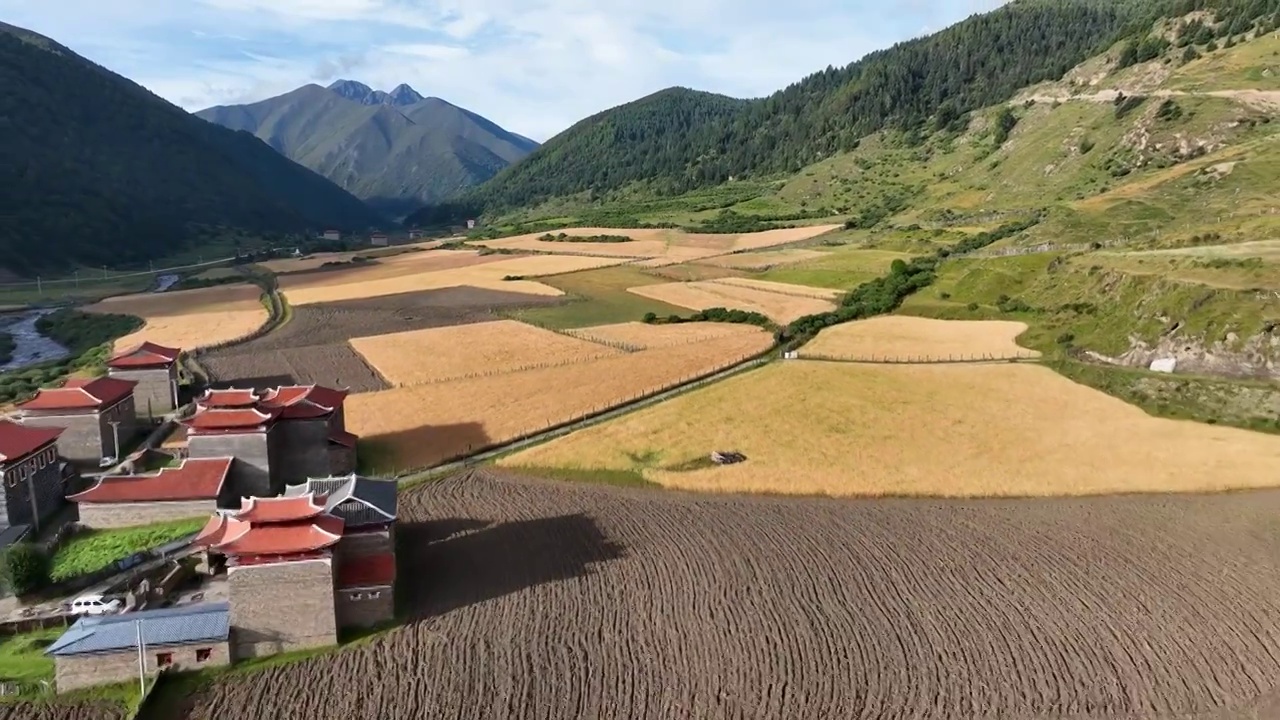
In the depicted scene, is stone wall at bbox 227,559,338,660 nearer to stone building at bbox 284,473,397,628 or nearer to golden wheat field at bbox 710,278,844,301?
stone building at bbox 284,473,397,628

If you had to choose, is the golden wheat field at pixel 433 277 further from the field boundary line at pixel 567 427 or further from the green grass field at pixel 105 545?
the green grass field at pixel 105 545

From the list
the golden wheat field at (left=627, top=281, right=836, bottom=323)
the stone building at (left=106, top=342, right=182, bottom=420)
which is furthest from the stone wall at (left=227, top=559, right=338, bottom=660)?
the golden wheat field at (left=627, top=281, right=836, bottom=323)

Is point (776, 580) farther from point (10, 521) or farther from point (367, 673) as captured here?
point (10, 521)

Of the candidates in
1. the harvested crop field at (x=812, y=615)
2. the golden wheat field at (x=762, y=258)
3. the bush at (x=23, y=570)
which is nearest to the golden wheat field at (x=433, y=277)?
the golden wheat field at (x=762, y=258)

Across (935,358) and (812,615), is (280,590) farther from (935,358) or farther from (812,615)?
(935,358)

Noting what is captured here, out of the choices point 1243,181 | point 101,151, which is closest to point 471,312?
point 1243,181

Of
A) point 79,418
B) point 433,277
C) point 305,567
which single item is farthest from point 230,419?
point 433,277
